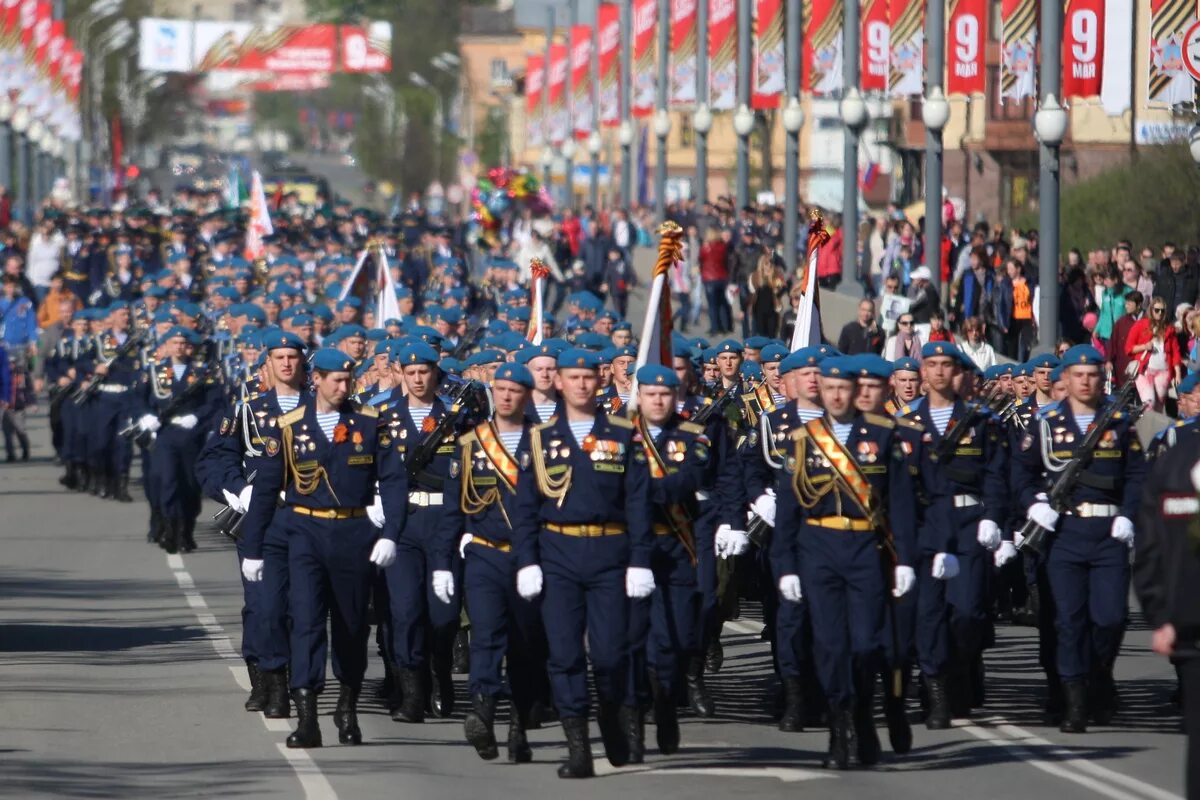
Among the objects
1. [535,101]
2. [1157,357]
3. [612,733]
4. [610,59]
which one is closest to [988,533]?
[612,733]

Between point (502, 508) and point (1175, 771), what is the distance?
3.11 metres

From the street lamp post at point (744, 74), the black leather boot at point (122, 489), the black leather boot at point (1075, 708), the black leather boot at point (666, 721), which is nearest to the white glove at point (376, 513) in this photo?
the black leather boot at point (666, 721)

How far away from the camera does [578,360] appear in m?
12.4

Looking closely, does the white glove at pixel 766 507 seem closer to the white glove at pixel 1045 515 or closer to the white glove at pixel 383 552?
the white glove at pixel 1045 515

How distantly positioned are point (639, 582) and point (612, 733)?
67cm

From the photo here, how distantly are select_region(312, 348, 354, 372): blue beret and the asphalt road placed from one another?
170 centimetres

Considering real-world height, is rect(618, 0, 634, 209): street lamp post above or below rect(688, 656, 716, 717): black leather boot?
above

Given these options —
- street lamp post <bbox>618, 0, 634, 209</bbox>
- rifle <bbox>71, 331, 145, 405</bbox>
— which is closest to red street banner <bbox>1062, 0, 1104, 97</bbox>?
rifle <bbox>71, 331, 145, 405</bbox>

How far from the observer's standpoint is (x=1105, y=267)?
93.9ft

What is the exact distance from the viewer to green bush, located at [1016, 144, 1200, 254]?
1300 inches

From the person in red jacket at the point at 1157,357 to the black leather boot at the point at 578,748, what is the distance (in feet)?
38.9

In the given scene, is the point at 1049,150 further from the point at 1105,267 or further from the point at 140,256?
the point at 140,256

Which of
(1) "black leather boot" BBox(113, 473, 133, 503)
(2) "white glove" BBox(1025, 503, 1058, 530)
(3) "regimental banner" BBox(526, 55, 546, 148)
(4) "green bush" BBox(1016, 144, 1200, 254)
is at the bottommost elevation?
(1) "black leather boot" BBox(113, 473, 133, 503)

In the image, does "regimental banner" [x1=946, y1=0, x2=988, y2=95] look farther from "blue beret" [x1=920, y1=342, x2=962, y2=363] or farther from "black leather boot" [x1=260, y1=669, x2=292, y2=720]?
"black leather boot" [x1=260, y1=669, x2=292, y2=720]
